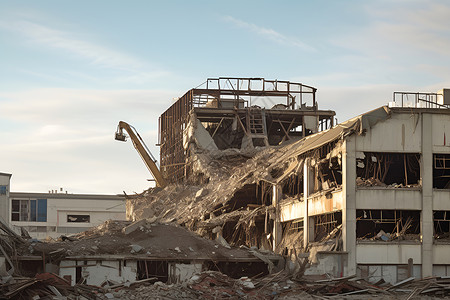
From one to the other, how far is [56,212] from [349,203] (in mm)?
50086

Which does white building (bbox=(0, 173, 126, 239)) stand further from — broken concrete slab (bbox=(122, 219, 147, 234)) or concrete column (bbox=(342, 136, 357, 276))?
concrete column (bbox=(342, 136, 357, 276))

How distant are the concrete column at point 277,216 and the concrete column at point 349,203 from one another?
8.11 m

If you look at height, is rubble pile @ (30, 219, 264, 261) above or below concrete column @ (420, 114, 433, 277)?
below

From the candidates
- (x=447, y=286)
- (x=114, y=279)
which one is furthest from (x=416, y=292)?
(x=114, y=279)

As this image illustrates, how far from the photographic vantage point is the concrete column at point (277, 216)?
42.4 meters

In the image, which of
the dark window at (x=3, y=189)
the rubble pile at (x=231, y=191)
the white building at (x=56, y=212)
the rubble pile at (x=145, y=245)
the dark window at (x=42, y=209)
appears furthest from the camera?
the dark window at (x=42, y=209)

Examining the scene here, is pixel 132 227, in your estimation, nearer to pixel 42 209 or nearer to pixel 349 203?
pixel 349 203

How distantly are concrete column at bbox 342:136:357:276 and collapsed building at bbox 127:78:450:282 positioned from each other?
0.05m

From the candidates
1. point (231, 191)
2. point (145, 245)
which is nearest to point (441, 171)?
point (231, 191)

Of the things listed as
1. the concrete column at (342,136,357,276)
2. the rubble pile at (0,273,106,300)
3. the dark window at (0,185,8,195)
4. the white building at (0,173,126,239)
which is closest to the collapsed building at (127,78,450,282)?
the concrete column at (342,136,357,276)

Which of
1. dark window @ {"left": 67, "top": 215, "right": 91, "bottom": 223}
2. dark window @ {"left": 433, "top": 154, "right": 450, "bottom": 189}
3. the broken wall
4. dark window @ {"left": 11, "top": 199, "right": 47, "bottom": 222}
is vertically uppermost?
dark window @ {"left": 433, "top": 154, "right": 450, "bottom": 189}

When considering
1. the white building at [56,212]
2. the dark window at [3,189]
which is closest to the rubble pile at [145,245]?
the dark window at [3,189]

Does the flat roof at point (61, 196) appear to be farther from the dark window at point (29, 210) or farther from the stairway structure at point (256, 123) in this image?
the stairway structure at point (256, 123)

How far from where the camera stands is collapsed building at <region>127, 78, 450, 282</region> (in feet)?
112
